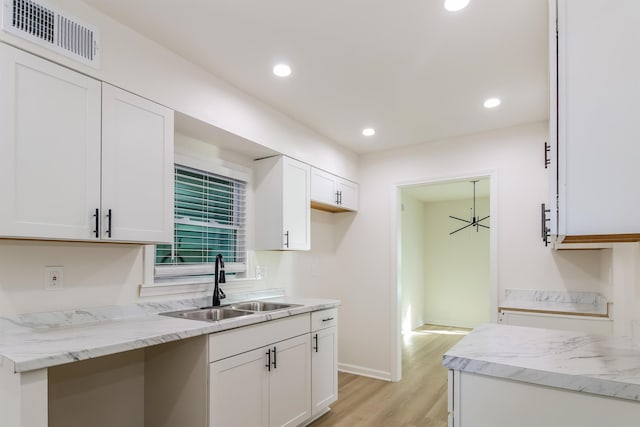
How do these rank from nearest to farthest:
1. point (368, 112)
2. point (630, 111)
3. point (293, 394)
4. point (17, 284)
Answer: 1. point (630, 111)
2. point (17, 284)
3. point (293, 394)
4. point (368, 112)

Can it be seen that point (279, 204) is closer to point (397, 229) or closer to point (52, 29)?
point (397, 229)

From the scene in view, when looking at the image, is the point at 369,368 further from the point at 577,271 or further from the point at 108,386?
the point at 108,386

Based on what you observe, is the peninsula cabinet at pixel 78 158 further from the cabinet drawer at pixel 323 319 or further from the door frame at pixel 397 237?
the door frame at pixel 397 237

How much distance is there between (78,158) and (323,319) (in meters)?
2.07

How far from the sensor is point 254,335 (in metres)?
2.38

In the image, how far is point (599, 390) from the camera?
1183 millimetres

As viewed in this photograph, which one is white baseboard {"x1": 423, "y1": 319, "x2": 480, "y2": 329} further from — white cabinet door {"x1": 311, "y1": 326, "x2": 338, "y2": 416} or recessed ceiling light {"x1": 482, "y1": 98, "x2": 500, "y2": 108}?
recessed ceiling light {"x1": 482, "y1": 98, "x2": 500, "y2": 108}

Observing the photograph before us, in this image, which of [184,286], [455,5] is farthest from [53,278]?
[455,5]

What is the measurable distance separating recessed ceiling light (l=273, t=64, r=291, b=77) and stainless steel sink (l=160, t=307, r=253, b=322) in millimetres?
1676

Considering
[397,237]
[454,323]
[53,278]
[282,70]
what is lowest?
[454,323]

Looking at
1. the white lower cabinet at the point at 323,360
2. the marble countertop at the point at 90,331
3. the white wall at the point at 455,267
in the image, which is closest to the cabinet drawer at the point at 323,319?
the white lower cabinet at the point at 323,360

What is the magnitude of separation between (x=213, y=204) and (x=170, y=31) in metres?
1.33

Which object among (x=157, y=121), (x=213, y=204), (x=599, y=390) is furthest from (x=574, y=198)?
(x=213, y=204)

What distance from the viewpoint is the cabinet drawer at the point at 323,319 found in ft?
9.80
